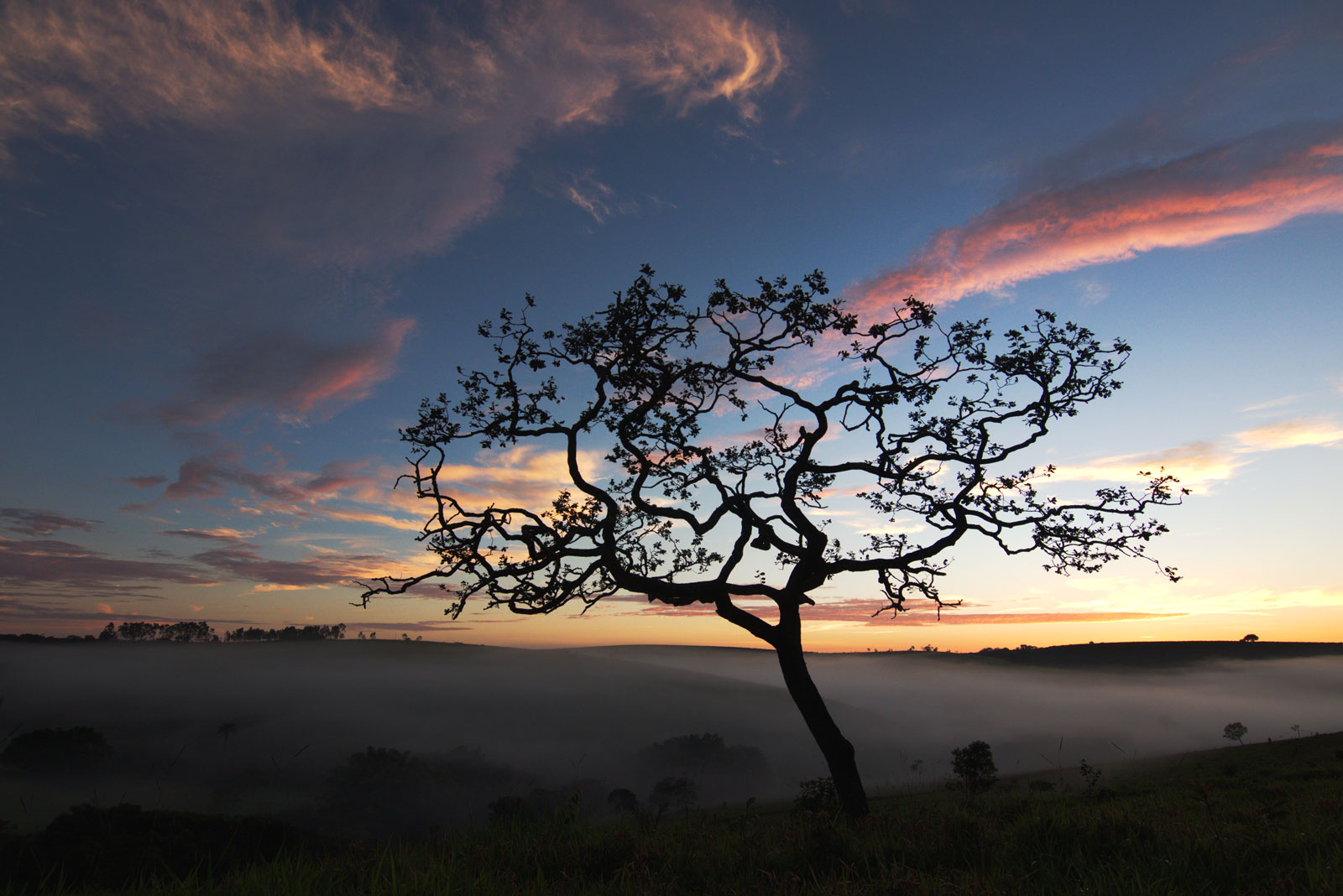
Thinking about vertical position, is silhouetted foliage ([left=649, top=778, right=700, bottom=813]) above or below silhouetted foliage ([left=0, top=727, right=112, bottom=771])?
below

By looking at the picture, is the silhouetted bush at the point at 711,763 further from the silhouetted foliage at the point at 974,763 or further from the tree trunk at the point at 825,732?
the tree trunk at the point at 825,732

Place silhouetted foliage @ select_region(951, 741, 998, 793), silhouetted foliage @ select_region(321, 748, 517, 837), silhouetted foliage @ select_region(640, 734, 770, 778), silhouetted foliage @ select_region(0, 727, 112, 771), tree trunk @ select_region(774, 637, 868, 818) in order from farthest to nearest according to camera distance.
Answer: silhouetted foliage @ select_region(640, 734, 770, 778), silhouetted foliage @ select_region(0, 727, 112, 771), silhouetted foliage @ select_region(321, 748, 517, 837), silhouetted foliage @ select_region(951, 741, 998, 793), tree trunk @ select_region(774, 637, 868, 818)

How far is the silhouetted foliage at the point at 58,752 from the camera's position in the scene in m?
67.4

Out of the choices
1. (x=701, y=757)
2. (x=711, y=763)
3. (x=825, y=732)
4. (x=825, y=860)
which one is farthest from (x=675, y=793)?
(x=825, y=860)

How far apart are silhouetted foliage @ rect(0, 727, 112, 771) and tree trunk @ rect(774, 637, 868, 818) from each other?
87.3 m

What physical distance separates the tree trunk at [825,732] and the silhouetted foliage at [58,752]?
87302 mm

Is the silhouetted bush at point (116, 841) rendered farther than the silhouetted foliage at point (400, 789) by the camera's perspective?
No

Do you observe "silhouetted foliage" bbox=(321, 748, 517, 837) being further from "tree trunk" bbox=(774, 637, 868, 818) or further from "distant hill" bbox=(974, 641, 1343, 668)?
"distant hill" bbox=(974, 641, 1343, 668)

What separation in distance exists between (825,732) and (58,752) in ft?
296

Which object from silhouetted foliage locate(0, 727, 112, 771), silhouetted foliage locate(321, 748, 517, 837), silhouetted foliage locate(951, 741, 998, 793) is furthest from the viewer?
silhouetted foliage locate(0, 727, 112, 771)

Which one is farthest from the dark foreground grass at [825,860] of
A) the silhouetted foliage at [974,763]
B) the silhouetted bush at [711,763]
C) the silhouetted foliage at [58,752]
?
the silhouetted bush at [711,763]

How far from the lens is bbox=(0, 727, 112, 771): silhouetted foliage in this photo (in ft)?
221

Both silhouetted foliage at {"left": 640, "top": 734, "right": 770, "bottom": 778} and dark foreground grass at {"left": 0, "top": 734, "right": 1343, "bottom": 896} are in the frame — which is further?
silhouetted foliage at {"left": 640, "top": 734, "right": 770, "bottom": 778}

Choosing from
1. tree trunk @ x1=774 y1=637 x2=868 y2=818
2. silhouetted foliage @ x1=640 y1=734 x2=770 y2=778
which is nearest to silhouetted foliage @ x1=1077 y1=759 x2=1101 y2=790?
tree trunk @ x1=774 y1=637 x2=868 y2=818
